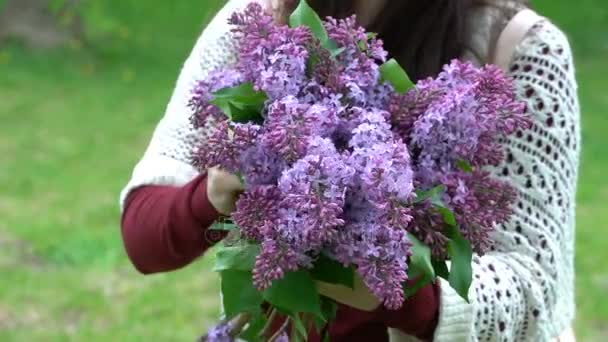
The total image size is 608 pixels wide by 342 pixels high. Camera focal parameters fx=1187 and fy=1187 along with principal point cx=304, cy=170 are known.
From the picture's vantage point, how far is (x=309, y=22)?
4.67ft

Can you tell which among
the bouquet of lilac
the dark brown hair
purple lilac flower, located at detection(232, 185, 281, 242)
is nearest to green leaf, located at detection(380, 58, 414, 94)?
the bouquet of lilac

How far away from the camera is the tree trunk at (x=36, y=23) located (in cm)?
1065

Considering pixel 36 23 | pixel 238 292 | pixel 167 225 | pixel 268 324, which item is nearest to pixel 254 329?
pixel 268 324

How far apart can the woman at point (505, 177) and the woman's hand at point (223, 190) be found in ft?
0.46

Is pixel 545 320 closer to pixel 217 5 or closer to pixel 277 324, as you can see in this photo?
pixel 277 324

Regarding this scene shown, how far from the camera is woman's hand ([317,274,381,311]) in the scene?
1.44 m

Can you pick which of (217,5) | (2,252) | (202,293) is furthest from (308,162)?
(2,252)

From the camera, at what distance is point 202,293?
514 centimetres

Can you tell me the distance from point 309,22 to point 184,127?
0.59 metres

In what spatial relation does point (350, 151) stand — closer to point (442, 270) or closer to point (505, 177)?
point (442, 270)

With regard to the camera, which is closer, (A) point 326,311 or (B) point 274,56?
(B) point 274,56

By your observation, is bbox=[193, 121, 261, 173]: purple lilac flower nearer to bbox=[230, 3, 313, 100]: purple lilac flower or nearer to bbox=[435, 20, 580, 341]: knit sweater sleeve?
bbox=[230, 3, 313, 100]: purple lilac flower

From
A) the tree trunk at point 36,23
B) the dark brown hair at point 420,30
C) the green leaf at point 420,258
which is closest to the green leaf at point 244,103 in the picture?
the green leaf at point 420,258

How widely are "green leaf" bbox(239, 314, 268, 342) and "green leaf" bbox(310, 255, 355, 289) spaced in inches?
7.2
